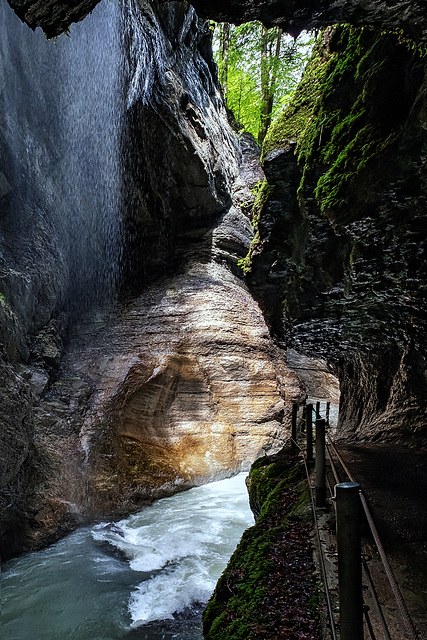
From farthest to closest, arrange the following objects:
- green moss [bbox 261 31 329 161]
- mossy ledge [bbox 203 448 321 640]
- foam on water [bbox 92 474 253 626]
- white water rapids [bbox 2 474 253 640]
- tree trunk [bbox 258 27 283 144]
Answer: tree trunk [bbox 258 27 283 144] < green moss [bbox 261 31 329 161] < foam on water [bbox 92 474 253 626] < white water rapids [bbox 2 474 253 640] < mossy ledge [bbox 203 448 321 640]

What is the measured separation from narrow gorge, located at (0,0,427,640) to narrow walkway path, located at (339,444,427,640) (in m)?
0.98

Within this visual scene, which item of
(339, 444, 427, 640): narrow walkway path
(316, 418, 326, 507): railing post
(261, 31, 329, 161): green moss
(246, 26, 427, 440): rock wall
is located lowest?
(339, 444, 427, 640): narrow walkway path

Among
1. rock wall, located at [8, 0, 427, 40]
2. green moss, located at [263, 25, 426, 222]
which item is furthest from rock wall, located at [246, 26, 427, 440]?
rock wall, located at [8, 0, 427, 40]

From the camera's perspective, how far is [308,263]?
777 cm

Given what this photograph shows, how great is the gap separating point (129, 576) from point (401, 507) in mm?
5402

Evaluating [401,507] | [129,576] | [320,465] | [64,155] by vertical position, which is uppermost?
[64,155]

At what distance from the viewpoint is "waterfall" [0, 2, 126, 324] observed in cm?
1369

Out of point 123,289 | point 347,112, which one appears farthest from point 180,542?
point 123,289

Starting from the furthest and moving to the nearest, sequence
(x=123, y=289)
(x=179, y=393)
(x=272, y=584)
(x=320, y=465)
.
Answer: (x=123, y=289) < (x=179, y=393) < (x=320, y=465) < (x=272, y=584)

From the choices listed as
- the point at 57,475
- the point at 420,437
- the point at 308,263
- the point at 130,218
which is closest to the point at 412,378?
the point at 420,437

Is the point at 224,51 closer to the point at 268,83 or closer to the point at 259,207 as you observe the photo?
the point at 268,83

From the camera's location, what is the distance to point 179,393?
13.8 metres

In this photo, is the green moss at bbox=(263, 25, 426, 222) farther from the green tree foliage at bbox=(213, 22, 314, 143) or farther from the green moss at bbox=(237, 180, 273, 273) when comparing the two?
the green tree foliage at bbox=(213, 22, 314, 143)

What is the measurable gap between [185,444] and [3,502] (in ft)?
17.8
